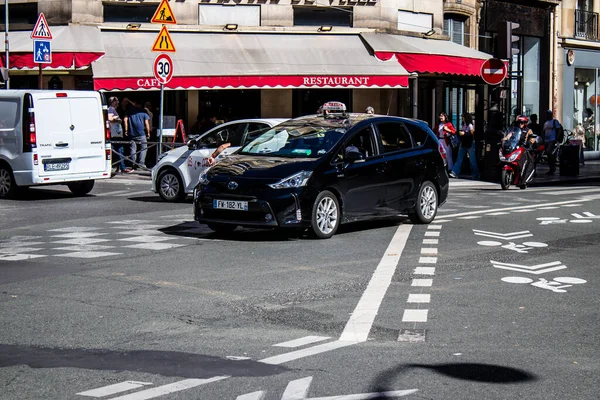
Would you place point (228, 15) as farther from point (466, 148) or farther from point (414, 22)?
point (466, 148)

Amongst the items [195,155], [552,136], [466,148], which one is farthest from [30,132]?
[552,136]

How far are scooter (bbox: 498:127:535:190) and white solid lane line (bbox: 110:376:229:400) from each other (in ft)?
60.5

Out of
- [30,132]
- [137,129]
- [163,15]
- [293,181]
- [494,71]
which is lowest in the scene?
[293,181]

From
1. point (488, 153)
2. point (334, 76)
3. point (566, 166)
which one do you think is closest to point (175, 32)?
point (334, 76)

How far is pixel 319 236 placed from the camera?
45.1ft

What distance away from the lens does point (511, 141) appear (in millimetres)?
24812

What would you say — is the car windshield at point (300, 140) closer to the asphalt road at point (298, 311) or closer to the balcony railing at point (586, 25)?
the asphalt road at point (298, 311)

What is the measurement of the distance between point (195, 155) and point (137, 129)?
302 inches

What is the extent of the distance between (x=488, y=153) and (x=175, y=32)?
899 centimetres

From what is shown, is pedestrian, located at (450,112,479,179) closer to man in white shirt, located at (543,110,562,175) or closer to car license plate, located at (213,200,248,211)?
man in white shirt, located at (543,110,562,175)

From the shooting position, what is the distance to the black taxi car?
13.5 meters

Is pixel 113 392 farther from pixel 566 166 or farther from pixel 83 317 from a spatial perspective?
pixel 566 166

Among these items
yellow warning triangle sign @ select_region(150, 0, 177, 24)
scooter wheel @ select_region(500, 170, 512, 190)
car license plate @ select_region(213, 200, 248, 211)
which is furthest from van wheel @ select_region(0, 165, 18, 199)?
scooter wheel @ select_region(500, 170, 512, 190)

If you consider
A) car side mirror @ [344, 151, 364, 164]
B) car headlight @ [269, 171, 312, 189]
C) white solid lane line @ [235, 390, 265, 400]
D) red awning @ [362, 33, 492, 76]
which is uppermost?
red awning @ [362, 33, 492, 76]
